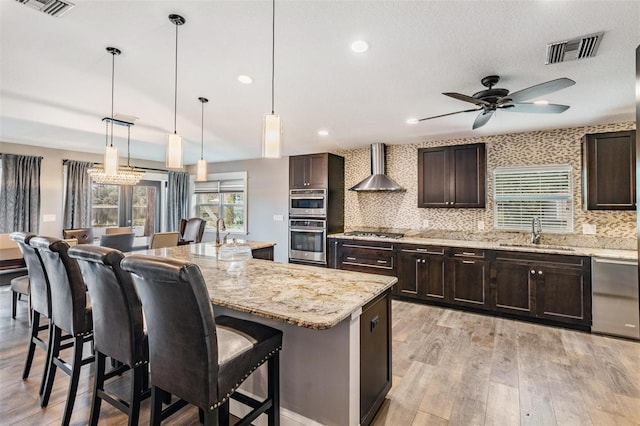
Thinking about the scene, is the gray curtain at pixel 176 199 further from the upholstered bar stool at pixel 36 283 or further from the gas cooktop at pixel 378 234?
the upholstered bar stool at pixel 36 283

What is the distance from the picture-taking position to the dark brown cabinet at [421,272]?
14.0 ft

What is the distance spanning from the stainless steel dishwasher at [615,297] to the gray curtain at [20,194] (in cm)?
810

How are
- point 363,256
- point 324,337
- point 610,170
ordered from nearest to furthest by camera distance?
point 324,337, point 610,170, point 363,256

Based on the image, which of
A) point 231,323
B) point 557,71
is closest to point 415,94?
point 557,71

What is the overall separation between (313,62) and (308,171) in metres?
3.02

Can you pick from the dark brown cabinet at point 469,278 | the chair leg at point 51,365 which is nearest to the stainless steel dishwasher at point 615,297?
the dark brown cabinet at point 469,278

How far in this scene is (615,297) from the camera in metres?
3.29

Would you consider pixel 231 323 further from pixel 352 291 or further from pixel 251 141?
pixel 251 141

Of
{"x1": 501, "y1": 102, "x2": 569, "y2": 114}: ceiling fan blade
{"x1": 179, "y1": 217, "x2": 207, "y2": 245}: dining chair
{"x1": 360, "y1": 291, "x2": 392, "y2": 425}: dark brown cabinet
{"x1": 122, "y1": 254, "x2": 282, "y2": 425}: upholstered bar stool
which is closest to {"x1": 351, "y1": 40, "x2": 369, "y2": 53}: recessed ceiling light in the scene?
{"x1": 501, "y1": 102, "x2": 569, "y2": 114}: ceiling fan blade

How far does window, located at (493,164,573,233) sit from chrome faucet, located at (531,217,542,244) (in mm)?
62

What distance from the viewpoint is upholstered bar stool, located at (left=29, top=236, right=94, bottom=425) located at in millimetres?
1906

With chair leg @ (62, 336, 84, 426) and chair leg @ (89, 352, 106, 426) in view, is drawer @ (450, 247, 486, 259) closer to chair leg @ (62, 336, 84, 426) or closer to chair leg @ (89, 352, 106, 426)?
chair leg @ (89, 352, 106, 426)

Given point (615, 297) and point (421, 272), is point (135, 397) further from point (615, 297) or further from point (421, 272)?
point (615, 297)

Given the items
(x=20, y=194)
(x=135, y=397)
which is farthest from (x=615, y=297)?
(x=20, y=194)
